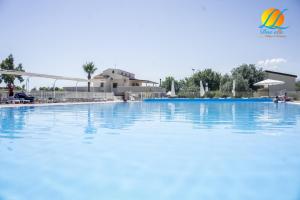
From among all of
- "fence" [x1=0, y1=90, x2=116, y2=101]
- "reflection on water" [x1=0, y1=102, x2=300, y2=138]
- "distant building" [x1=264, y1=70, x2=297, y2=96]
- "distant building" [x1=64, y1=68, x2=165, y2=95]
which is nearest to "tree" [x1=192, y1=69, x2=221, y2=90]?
"distant building" [x1=64, y1=68, x2=165, y2=95]

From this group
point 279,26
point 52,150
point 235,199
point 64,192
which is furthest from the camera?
point 279,26

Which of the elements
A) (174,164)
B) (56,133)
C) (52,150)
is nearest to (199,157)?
(174,164)

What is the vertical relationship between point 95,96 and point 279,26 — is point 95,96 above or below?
below

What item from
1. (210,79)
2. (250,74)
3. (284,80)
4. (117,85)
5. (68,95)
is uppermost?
(250,74)

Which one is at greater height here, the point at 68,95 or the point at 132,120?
the point at 68,95

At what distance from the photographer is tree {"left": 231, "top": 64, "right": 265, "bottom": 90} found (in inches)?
1655

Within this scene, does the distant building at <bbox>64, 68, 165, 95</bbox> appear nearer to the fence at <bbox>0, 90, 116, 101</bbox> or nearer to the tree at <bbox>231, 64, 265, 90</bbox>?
the fence at <bbox>0, 90, 116, 101</bbox>

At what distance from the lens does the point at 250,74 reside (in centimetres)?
4250

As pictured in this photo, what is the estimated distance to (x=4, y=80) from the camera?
119 feet

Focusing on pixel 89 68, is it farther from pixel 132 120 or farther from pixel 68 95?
pixel 132 120

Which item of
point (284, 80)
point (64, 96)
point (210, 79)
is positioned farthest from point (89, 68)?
point (284, 80)

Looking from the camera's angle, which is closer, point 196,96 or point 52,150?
point 52,150

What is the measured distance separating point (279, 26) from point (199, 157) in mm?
14796

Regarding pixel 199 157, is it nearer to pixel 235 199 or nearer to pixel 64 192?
pixel 235 199
